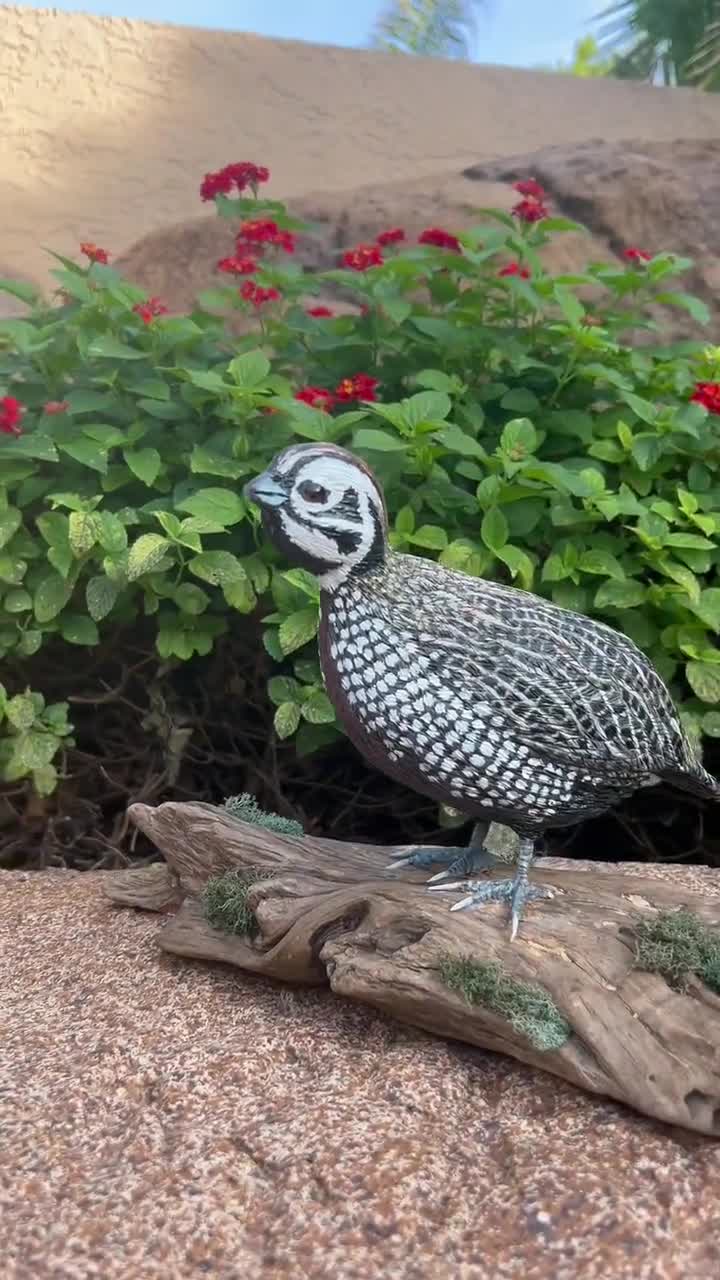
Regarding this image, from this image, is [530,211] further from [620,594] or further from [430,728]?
[430,728]

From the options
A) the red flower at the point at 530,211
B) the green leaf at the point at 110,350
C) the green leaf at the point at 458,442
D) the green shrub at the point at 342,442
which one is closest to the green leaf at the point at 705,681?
the green shrub at the point at 342,442

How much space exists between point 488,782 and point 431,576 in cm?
53

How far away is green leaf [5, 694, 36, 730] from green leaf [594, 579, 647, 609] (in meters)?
1.98

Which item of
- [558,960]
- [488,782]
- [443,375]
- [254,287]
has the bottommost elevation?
[558,960]

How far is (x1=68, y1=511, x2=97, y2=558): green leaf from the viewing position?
3.47 meters

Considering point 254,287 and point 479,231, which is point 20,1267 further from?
point 479,231

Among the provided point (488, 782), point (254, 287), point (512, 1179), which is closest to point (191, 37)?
point (254, 287)

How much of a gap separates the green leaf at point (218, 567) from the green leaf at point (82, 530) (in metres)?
0.33

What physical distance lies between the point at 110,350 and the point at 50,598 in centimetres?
87

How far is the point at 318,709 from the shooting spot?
11.8 ft

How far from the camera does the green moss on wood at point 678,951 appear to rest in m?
2.35

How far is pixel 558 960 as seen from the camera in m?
2.35

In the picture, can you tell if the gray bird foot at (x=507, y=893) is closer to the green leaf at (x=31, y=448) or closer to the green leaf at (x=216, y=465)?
the green leaf at (x=216, y=465)

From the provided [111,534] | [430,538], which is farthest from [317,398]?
[111,534]
